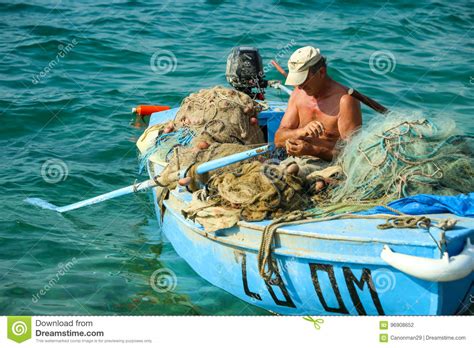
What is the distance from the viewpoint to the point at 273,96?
1100 cm

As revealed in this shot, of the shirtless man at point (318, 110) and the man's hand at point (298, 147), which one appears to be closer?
the man's hand at point (298, 147)

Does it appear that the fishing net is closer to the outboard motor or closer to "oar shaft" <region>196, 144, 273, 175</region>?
"oar shaft" <region>196, 144, 273, 175</region>

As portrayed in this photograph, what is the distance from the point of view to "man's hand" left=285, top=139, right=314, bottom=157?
6.12 m

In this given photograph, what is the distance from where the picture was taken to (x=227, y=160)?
19.3 ft

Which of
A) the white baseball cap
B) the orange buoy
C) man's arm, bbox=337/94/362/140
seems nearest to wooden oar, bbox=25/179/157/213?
the white baseball cap

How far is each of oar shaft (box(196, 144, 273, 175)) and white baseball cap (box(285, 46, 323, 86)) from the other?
2.35 ft

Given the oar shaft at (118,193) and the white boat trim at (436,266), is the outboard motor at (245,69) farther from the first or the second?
the white boat trim at (436,266)

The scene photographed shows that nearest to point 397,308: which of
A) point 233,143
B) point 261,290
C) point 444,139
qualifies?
point 261,290

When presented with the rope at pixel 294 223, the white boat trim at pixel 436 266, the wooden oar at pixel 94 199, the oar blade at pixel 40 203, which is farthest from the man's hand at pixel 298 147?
the oar blade at pixel 40 203

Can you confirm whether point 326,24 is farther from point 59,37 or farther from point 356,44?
point 59,37

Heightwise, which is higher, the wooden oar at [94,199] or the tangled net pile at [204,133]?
the tangled net pile at [204,133]

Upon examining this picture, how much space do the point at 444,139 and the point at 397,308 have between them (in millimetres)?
1447

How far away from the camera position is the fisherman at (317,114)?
20.5 feet

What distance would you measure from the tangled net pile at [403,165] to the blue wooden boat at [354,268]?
0.43 meters
